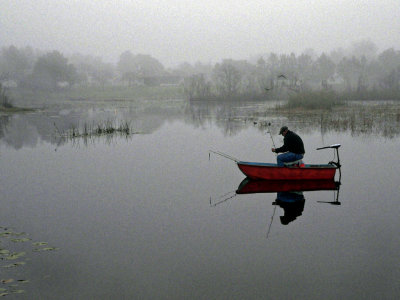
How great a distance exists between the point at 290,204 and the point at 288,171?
7.36ft

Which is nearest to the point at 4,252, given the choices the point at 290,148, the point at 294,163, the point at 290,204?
the point at 290,204

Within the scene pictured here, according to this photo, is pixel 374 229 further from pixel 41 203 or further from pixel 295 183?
pixel 41 203

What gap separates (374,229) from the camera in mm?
10125

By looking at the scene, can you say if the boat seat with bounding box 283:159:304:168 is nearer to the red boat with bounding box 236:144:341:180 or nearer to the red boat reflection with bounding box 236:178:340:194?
the red boat with bounding box 236:144:341:180

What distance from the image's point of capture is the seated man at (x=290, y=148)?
47.1ft

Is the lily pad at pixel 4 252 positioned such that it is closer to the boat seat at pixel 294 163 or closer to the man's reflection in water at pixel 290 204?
the man's reflection in water at pixel 290 204

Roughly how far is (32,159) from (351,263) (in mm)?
17793

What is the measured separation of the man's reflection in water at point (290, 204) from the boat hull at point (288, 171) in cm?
104

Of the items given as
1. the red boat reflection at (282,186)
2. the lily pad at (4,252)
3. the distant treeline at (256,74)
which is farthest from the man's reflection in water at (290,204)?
the distant treeline at (256,74)

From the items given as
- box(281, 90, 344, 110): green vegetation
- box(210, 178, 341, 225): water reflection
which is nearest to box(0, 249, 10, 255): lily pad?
box(210, 178, 341, 225): water reflection

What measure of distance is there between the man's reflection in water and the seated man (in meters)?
1.58

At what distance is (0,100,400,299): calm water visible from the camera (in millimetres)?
7375

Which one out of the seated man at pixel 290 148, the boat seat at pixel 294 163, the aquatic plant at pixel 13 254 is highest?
the seated man at pixel 290 148

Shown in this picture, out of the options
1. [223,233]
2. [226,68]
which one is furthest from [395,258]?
[226,68]
